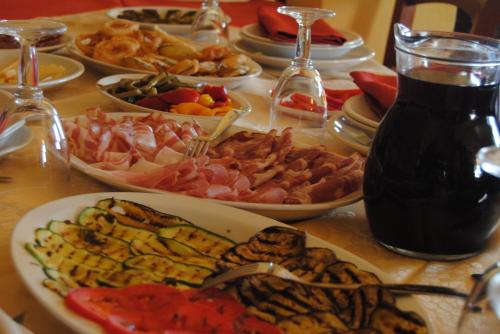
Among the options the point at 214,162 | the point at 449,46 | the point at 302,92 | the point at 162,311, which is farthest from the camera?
the point at 302,92

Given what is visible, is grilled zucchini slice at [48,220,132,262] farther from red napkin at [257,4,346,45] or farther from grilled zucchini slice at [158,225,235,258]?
red napkin at [257,4,346,45]

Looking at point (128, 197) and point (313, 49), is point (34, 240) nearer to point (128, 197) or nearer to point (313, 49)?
point (128, 197)

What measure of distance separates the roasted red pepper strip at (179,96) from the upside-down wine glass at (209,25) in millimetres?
683

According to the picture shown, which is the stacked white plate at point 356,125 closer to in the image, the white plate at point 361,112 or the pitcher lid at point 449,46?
the white plate at point 361,112

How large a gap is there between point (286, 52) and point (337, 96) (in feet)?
1.05

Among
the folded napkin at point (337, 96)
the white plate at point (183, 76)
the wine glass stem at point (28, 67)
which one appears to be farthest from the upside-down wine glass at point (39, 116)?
the folded napkin at point (337, 96)

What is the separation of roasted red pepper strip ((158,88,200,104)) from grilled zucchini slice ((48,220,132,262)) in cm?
54

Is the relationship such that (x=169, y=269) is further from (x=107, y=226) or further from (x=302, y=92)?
(x=302, y=92)

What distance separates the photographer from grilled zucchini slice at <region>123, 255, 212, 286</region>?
56 centimetres

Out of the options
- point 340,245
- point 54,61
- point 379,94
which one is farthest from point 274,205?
point 54,61

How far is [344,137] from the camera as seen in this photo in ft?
3.30

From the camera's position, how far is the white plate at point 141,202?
485 mm

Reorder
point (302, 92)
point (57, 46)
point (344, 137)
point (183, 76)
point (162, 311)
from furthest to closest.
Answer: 1. point (57, 46)
2. point (183, 76)
3. point (302, 92)
4. point (344, 137)
5. point (162, 311)

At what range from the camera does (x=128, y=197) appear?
68cm
